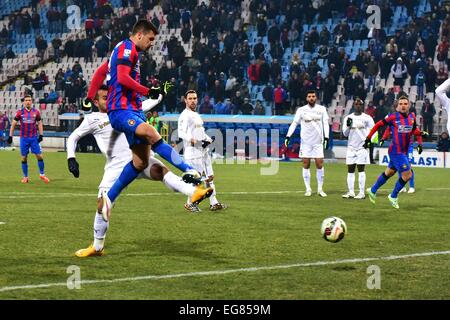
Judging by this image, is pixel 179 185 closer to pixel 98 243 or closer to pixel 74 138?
pixel 98 243

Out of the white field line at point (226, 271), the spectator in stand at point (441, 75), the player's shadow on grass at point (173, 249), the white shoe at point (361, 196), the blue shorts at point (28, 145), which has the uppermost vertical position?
the spectator in stand at point (441, 75)

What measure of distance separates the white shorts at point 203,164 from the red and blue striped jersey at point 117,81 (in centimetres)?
644

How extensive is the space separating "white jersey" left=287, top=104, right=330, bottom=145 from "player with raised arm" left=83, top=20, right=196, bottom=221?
1048cm

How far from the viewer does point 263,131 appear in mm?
34500

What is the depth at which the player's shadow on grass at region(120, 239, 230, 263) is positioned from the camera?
9555 millimetres

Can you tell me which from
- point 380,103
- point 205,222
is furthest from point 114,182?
point 380,103

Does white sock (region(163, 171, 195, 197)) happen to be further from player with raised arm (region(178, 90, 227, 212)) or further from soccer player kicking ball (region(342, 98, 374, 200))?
soccer player kicking ball (region(342, 98, 374, 200))

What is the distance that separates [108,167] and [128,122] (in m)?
1.19

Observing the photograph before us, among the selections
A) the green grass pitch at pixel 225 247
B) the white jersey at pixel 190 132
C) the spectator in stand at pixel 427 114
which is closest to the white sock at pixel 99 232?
the green grass pitch at pixel 225 247

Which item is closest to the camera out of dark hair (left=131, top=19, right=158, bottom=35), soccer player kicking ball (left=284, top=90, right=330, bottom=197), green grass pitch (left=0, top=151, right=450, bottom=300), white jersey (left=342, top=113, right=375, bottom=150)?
green grass pitch (left=0, top=151, right=450, bottom=300)

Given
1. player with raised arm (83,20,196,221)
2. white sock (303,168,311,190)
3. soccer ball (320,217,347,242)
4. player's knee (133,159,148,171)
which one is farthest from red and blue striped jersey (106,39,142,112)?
white sock (303,168,311,190)

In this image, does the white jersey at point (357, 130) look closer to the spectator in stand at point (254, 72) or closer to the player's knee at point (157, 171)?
the player's knee at point (157, 171)

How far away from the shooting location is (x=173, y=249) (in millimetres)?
10125

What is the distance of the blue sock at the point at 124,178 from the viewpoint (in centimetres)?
961
